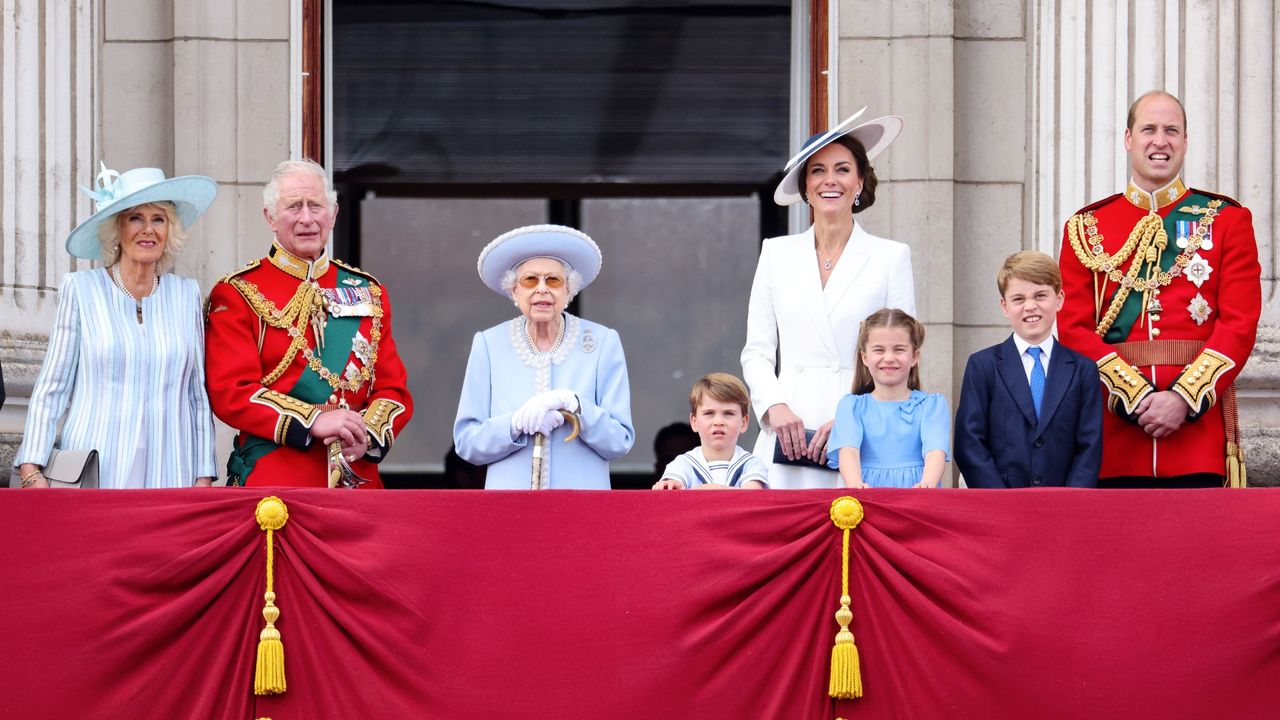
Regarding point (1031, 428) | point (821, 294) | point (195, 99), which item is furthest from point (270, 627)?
point (195, 99)

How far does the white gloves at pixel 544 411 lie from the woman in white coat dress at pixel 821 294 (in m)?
0.62

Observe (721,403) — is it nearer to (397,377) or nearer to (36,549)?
(397,377)

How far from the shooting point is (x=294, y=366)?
19.3ft

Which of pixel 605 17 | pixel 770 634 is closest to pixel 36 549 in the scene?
pixel 770 634

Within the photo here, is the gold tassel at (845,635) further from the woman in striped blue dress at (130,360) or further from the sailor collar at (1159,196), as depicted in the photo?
the woman in striped blue dress at (130,360)

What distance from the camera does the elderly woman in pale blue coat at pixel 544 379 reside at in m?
5.75

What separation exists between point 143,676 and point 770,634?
1.66 m

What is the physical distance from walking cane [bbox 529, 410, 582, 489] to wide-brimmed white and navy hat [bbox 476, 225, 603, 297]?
18.1 inches

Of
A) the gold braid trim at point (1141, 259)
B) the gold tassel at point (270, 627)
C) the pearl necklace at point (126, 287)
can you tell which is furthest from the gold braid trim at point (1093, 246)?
the pearl necklace at point (126, 287)

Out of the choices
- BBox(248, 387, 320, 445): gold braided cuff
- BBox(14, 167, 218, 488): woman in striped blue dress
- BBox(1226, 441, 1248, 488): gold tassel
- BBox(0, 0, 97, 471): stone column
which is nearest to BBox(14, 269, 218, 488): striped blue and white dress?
BBox(14, 167, 218, 488): woman in striped blue dress

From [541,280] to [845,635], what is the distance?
1.56 m

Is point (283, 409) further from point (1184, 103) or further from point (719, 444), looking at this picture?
point (1184, 103)

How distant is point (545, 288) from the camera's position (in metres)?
5.85

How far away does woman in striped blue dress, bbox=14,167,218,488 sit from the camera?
5.63 m
